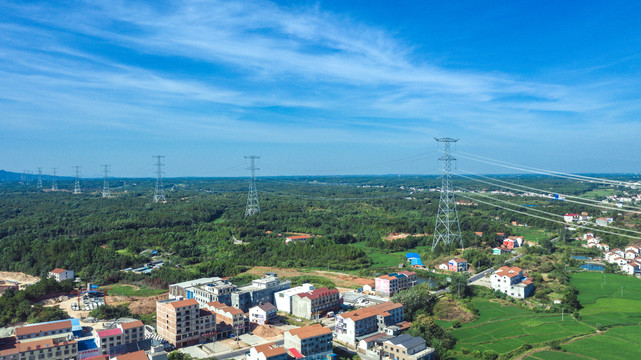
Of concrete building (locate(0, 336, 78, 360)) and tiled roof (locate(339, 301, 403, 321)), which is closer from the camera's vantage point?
concrete building (locate(0, 336, 78, 360))

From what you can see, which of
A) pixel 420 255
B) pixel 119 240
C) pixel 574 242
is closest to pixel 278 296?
pixel 420 255

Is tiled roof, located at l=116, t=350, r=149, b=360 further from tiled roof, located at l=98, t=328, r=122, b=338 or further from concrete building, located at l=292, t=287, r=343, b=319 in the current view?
concrete building, located at l=292, t=287, r=343, b=319

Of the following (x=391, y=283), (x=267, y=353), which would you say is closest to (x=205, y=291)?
(x=267, y=353)

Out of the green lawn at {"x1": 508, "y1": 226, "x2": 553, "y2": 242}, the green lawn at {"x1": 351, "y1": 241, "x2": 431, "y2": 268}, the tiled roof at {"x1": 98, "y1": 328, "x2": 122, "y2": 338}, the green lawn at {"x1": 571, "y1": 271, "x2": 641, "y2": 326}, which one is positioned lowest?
the green lawn at {"x1": 351, "y1": 241, "x2": 431, "y2": 268}

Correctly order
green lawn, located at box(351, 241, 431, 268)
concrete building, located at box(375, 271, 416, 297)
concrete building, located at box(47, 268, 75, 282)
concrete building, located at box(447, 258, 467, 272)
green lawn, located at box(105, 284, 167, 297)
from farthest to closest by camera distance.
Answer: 1. green lawn, located at box(351, 241, 431, 268)
2. concrete building, located at box(447, 258, 467, 272)
3. concrete building, located at box(47, 268, 75, 282)
4. green lawn, located at box(105, 284, 167, 297)
5. concrete building, located at box(375, 271, 416, 297)

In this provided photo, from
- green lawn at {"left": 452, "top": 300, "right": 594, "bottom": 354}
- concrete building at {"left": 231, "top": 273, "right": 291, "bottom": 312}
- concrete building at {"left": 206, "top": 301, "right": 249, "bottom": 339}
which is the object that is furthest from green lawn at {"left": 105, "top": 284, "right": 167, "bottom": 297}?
green lawn at {"left": 452, "top": 300, "right": 594, "bottom": 354}
